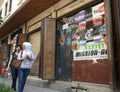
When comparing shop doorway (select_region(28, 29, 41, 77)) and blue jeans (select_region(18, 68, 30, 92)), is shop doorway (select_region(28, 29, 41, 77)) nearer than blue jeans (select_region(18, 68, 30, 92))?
No

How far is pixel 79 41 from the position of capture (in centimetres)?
893

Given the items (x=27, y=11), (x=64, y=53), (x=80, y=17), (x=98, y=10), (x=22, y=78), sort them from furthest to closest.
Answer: (x=27, y=11) → (x=64, y=53) → (x=80, y=17) → (x=98, y=10) → (x=22, y=78)

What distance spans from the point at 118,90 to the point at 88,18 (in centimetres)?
307

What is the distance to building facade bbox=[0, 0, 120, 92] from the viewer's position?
21.4ft

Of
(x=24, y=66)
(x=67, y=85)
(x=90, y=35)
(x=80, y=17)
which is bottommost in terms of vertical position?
(x=67, y=85)

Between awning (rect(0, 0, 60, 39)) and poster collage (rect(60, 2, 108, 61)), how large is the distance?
222 cm

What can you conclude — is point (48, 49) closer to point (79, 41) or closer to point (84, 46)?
point (79, 41)

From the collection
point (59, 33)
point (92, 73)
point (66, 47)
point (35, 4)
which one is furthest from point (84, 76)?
point (35, 4)

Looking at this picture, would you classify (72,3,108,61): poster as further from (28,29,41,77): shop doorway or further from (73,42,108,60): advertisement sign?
(28,29,41,77): shop doorway

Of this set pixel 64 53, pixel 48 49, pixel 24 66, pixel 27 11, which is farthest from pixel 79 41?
pixel 27 11

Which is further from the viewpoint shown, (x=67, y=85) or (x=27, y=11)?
(x=27, y=11)

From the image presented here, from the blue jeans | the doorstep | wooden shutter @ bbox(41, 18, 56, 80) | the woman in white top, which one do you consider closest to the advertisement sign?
the doorstep

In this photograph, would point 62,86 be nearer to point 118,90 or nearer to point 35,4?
point 118,90

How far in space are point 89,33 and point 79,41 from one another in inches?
25.8
